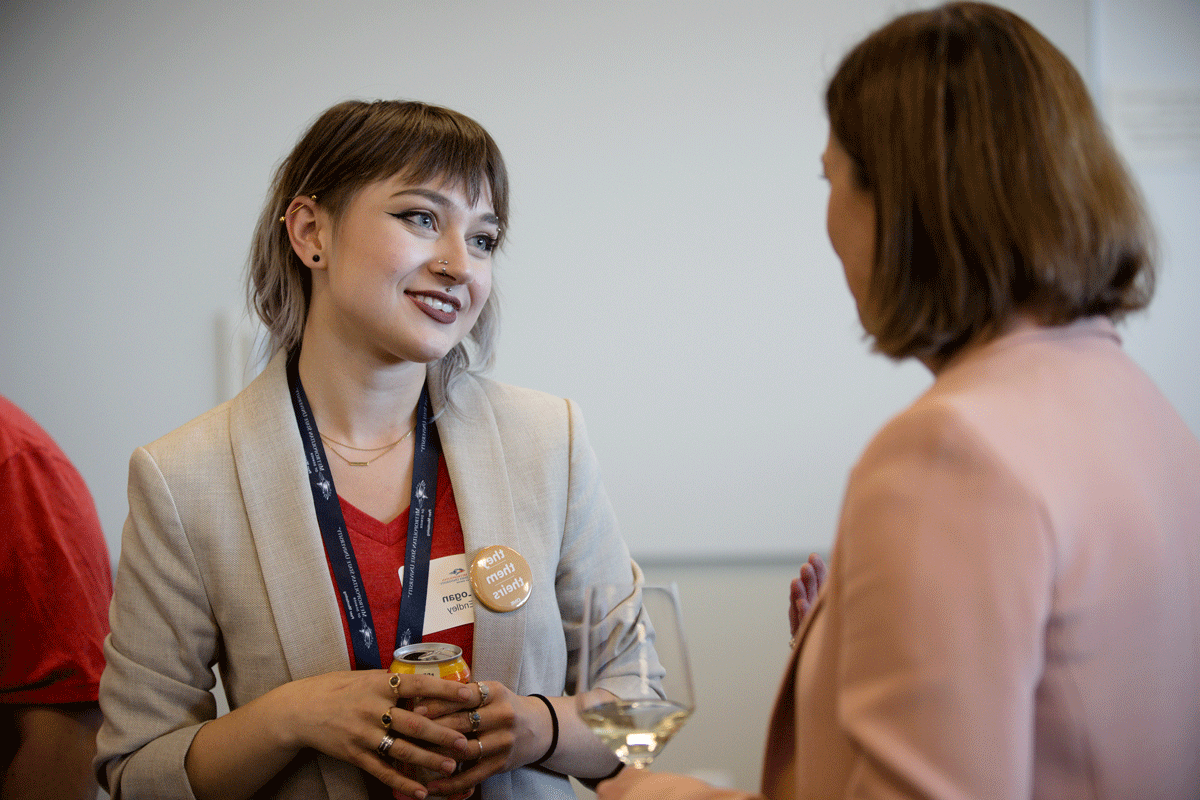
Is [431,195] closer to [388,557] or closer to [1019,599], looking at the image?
[388,557]

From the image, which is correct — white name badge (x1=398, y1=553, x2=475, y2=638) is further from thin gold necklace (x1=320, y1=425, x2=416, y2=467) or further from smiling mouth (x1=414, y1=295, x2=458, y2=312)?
smiling mouth (x1=414, y1=295, x2=458, y2=312)

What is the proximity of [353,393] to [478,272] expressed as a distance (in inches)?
13.0

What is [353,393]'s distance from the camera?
1.61 m

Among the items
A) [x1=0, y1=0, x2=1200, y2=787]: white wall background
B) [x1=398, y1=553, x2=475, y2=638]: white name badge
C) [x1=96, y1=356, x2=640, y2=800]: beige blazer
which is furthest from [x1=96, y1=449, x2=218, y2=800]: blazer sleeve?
[x1=0, y1=0, x2=1200, y2=787]: white wall background

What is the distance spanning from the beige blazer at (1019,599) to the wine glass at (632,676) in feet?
0.59

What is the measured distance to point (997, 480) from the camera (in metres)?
0.60

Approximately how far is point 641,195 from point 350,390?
1825 millimetres

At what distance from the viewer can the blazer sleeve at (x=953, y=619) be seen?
59 centimetres

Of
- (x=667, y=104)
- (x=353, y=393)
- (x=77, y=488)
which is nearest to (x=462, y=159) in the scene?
(x=353, y=393)

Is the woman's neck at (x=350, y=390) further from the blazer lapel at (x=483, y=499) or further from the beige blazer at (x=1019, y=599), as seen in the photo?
the beige blazer at (x=1019, y=599)

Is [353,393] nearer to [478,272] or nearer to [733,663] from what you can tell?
[478,272]

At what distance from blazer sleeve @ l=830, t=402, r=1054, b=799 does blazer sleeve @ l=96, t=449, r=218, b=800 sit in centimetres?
115

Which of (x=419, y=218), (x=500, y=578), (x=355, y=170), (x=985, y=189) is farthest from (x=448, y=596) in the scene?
(x=985, y=189)

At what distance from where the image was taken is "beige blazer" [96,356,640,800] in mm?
1356
